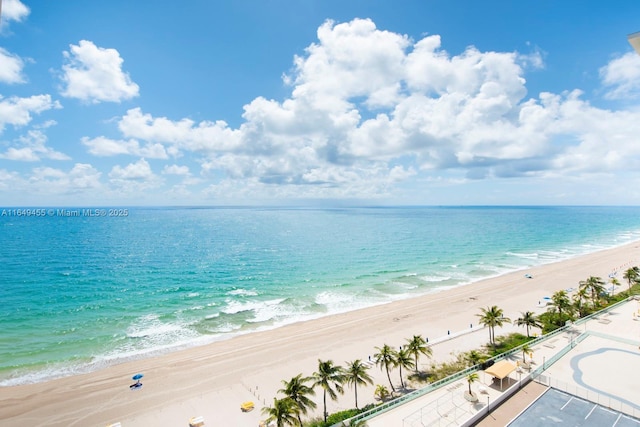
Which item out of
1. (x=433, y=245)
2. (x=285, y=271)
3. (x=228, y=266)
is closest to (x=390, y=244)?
(x=433, y=245)

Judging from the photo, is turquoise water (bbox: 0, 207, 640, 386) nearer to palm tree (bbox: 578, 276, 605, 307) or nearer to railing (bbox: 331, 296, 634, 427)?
palm tree (bbox: 578, 276, 605, 307)

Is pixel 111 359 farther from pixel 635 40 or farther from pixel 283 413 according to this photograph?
pixel 635 40

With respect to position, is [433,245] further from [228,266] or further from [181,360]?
[181,360]

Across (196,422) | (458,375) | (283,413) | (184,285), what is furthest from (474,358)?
(184,285)

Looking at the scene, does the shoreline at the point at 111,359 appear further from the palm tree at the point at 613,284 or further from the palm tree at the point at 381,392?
the palm tree at the point at 613,284

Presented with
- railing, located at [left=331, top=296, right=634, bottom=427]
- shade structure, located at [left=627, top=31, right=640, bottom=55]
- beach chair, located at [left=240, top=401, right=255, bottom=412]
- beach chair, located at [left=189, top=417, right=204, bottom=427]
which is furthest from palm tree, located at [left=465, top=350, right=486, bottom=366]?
shade structure, located at [left=627, top=31, right=640, bottom=55]

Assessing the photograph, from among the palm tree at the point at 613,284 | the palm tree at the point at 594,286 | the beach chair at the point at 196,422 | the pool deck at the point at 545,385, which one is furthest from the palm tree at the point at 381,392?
the palm tree at the point at 613,284
